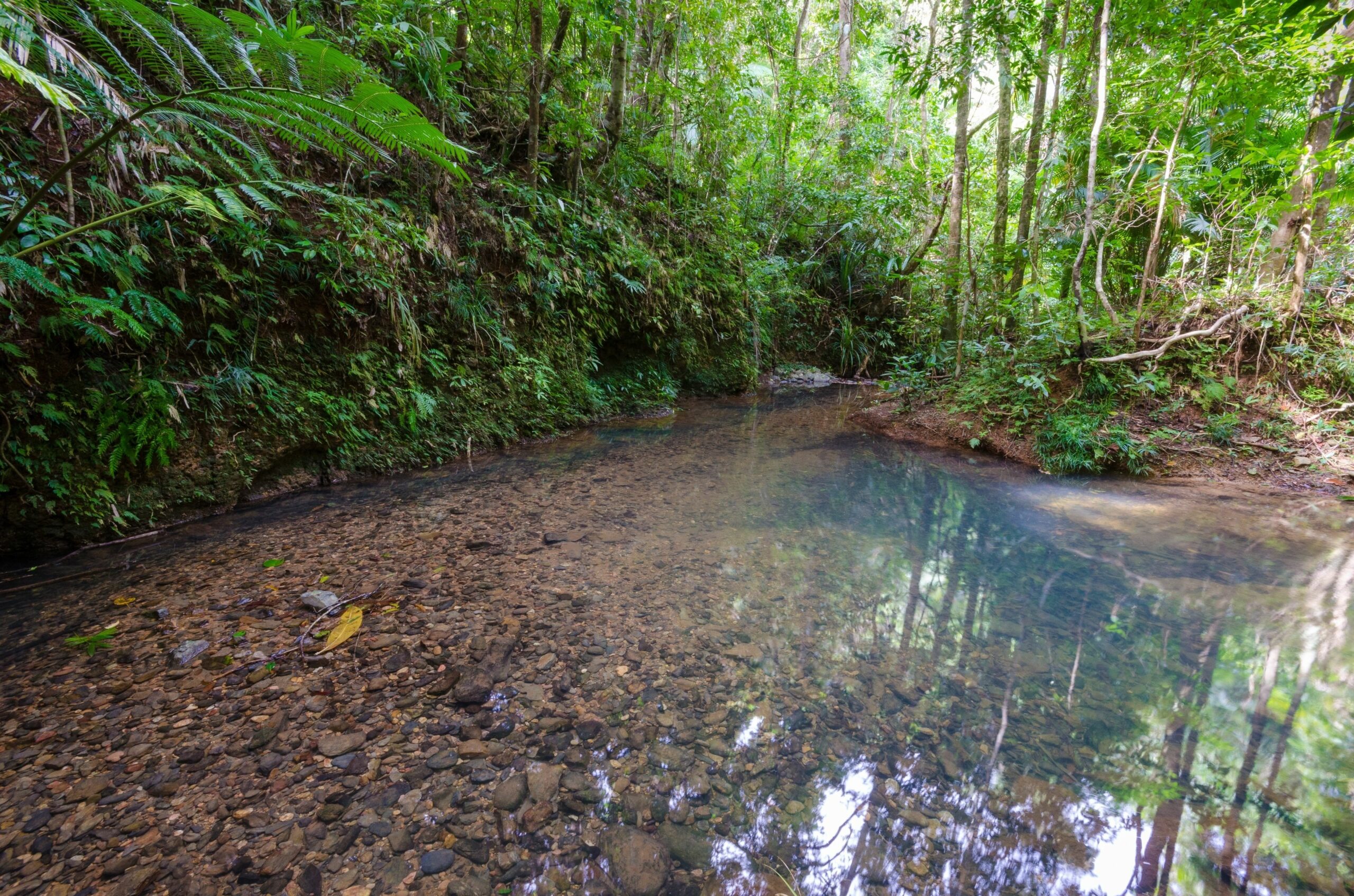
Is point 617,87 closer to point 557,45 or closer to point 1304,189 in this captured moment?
point 557,45

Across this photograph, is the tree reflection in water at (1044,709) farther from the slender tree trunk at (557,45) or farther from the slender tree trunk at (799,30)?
the slender tree trunk at (799,30)

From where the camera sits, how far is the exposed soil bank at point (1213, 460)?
501cm

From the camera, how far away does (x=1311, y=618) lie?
2785 mm

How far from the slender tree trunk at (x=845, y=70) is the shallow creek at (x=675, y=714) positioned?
1153 cm

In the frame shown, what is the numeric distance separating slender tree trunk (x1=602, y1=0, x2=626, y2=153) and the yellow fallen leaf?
22.8 feet

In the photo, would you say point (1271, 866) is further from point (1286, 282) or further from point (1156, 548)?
point (1286, 282)

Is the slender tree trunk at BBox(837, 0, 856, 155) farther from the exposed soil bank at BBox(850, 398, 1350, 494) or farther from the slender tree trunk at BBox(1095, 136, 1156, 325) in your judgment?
the exposed soil bank at BBox(850, 398, 1350, 494)

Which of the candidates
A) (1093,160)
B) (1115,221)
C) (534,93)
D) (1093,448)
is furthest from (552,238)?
(1115,221)

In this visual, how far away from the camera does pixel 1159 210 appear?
559 cm

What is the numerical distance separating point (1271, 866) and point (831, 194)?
12.7m

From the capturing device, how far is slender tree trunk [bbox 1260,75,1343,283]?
5223mm

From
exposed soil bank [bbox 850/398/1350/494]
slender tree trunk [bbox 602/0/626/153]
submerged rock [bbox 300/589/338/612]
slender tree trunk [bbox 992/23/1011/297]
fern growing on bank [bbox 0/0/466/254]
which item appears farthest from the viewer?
slender tree trunk [bbox 992/23/1011/297]

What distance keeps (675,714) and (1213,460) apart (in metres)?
6.32

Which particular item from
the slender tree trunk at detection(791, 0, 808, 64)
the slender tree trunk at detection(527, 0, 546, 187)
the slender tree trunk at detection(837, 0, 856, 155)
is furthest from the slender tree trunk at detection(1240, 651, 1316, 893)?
the slender tree trunk at detection(791, 0, 808, 64)
